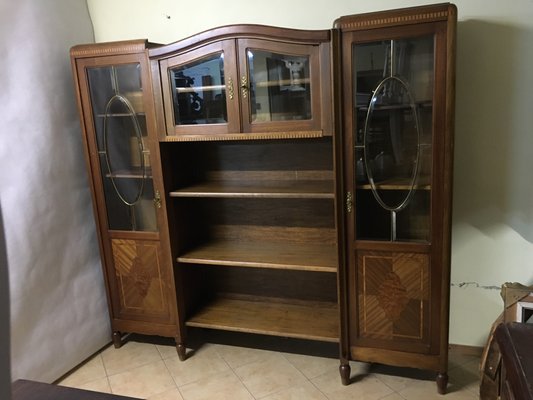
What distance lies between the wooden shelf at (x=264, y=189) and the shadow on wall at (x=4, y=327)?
168 cm

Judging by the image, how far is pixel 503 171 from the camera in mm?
2105

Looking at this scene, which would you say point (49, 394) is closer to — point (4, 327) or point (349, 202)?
point (4, 327)

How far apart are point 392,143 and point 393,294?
0.70 meters

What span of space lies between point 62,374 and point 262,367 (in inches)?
43.0

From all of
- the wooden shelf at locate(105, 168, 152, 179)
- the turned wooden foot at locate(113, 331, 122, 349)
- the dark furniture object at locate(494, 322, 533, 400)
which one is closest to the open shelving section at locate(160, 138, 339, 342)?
the wooden shelf at locate(105, 168, 152, 179)

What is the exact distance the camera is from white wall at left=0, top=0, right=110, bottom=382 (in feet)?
6.87

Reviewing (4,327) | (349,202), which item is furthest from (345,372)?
(4,327)

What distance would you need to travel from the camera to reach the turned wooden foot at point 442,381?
204 cm

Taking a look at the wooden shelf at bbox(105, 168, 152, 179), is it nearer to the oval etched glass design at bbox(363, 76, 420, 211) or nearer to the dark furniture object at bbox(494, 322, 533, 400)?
the oval etched glass design at bbox(363, 76, 420, 211)

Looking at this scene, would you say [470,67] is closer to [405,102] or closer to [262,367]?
[405,102]

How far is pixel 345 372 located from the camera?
7.07 feet

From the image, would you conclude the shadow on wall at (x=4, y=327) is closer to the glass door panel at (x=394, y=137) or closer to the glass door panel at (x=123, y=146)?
the glass door panel at (x=394, y=137)

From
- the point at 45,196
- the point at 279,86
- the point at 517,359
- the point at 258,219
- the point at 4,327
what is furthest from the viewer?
the point at 258,219

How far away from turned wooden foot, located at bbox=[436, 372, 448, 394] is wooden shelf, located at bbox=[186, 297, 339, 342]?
0.50 metres
